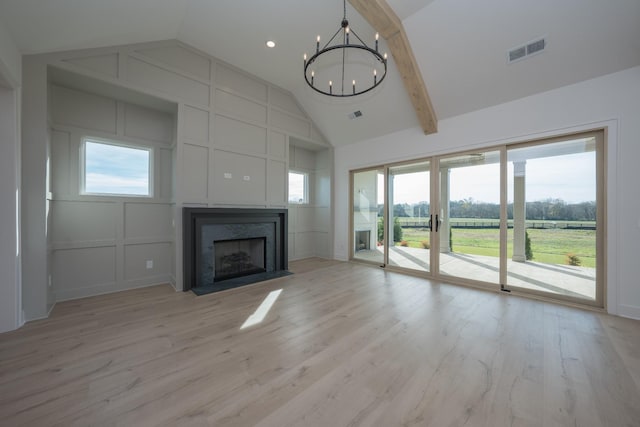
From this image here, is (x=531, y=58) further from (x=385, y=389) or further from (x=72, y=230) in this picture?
(x=72, y=230)

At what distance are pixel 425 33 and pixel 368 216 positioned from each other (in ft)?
12.1

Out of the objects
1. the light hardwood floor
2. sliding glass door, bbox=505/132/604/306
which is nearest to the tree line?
sliding glass door, bbox=505/132/604/306

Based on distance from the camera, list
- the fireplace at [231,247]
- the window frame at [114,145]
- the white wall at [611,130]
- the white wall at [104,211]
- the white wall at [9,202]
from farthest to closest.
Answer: the fireplace at [231,247] < the window frame at [114,145] < the white wall at [104,211] < the white wall at [611,130] < the white wall at [9,202]

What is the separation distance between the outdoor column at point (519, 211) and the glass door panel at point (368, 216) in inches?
94.0

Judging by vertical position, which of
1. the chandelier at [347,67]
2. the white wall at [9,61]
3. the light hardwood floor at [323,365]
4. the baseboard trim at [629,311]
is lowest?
the light hardwood floor at [323,365]

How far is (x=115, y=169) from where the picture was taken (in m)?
3.82

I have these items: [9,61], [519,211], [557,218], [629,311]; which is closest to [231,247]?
[9,61]

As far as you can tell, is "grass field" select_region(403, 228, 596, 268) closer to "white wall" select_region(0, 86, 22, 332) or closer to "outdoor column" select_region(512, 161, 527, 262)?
"outdoor column" select_region(512, 161, 527, 262)

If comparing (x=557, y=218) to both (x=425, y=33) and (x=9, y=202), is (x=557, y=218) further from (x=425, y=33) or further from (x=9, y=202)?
(x=9, y=202)

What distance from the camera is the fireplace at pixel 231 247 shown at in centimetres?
395

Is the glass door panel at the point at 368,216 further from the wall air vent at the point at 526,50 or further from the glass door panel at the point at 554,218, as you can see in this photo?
the wall air vent at the point at 526,50

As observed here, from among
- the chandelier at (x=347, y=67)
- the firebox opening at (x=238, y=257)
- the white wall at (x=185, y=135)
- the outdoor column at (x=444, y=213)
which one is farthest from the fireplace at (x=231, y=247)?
the outdoor column at (x=444, y=213)

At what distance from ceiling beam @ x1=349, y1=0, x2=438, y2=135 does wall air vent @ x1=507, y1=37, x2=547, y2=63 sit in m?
1.15

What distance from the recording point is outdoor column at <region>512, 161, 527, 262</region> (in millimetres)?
3721
